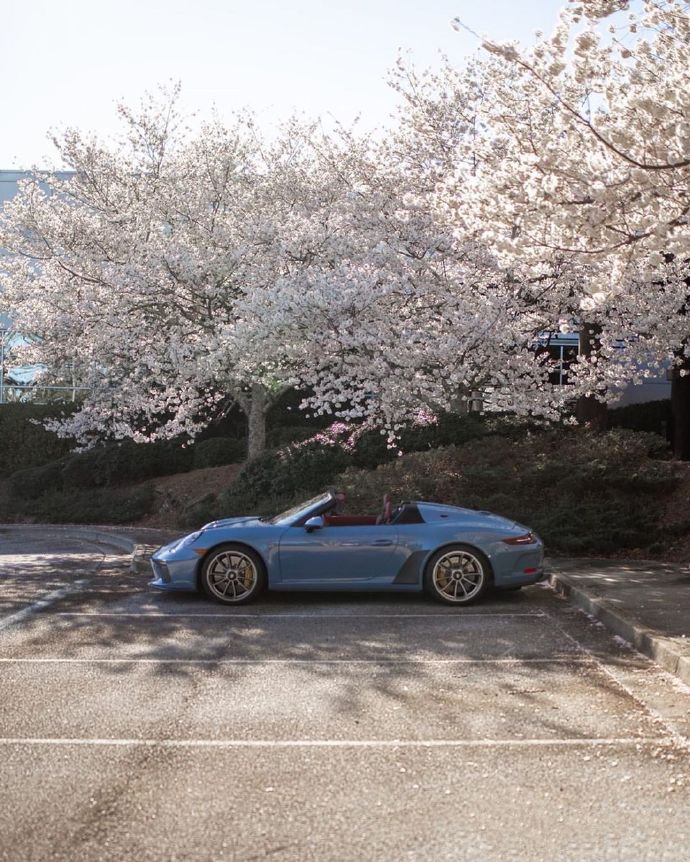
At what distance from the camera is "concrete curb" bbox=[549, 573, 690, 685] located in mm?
7117

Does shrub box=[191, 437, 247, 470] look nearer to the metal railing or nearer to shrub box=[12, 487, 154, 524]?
shrub box=[12, 487, 154, 524]

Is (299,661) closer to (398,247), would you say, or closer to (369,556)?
(369,556)

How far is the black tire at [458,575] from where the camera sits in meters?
10.3

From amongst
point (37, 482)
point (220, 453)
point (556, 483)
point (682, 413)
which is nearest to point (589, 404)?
point (682, 413)

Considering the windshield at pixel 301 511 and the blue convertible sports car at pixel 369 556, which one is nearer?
the blue convertible sports car at pixel 369 556

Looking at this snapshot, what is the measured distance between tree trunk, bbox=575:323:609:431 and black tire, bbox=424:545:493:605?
976 cm

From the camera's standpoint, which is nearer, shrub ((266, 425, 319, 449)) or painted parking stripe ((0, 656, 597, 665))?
painted parking stripe ((0, 656, 597, 665))

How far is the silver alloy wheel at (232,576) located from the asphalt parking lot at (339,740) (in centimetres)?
91

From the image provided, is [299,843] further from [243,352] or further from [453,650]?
[243,352]

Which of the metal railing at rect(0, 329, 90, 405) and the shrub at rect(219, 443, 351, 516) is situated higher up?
the metal railing at rect(0, 329, 90, 405)

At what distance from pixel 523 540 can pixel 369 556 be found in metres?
1.62

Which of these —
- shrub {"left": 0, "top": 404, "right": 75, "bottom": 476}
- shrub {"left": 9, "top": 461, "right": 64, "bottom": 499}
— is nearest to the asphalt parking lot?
shrub {"left": 9, "top": 461, "right": 64, "bottom": 499}

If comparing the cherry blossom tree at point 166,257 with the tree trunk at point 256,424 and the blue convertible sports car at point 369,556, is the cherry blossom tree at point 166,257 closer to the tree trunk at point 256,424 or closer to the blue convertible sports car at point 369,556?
the tree trunk at point 256,424

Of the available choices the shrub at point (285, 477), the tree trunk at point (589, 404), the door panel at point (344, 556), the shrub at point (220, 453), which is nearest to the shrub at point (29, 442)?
the shrub at point (220, 453)
